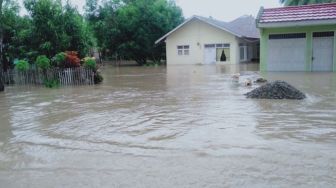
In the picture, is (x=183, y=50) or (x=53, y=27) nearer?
(x=53, y=27)

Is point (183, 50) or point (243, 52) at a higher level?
point (183, 50)

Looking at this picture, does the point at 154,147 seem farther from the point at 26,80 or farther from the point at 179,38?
the point at 179,38

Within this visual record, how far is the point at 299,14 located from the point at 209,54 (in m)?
16.4

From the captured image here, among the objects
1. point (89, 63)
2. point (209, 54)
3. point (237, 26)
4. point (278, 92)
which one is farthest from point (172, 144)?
point (237, 26)

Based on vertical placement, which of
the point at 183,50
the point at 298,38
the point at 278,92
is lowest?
the point at 278,92

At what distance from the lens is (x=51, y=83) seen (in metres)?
17.5

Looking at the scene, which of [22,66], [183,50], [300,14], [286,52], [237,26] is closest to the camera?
[22,66]

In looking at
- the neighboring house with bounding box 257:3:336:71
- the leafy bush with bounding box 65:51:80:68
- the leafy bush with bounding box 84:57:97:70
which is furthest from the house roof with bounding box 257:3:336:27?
the leafy bush with bounding box 65:51:80:68

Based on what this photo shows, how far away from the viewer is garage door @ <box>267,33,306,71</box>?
2180cm

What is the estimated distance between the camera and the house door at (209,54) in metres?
37.1

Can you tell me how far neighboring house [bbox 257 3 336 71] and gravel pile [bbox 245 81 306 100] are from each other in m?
10.6

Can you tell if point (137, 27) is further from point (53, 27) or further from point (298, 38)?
point (298, 38)

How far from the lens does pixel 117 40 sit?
1583 inches

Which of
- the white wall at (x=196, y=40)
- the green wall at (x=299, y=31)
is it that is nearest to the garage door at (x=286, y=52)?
the green wall at (x=299, y=31)
